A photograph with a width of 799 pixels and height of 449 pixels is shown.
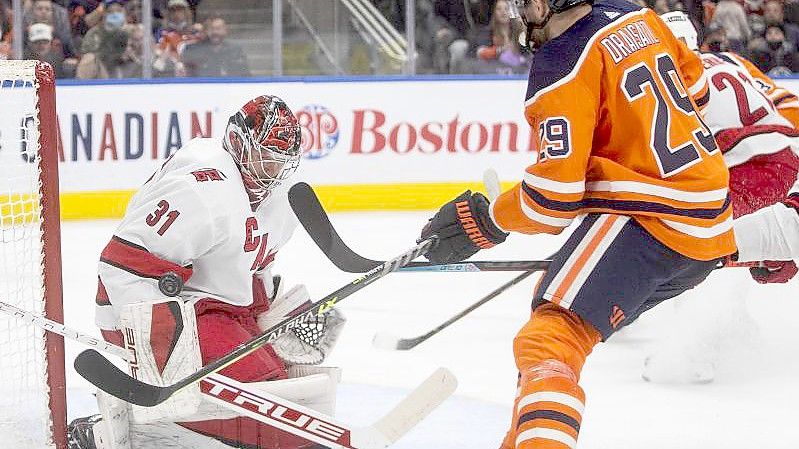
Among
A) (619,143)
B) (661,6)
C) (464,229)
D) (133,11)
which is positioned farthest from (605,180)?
(661,6)

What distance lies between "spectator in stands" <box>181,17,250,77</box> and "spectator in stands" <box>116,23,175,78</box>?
0.11 meters

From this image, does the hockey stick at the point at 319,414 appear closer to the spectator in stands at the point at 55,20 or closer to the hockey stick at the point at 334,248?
the hockey stick at the point at 334,248

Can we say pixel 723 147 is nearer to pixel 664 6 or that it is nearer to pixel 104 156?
pixel 104 156

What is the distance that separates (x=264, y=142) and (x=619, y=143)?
72 centimetres

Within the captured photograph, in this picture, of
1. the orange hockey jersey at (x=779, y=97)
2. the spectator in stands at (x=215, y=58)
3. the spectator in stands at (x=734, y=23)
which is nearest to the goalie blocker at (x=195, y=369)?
the orange hockey jersey at (x=779, y=97)

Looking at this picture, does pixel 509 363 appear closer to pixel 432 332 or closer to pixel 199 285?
pixel 432 332

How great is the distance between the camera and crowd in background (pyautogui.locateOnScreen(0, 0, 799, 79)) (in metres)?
6.10

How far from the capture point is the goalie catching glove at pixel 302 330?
2.78 meters

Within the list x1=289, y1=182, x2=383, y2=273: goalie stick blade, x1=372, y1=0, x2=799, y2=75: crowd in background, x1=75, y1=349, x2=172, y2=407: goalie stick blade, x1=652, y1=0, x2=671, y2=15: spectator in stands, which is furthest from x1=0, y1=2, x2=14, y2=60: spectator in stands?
x1=75, y1=349, x2=172, y2=407: goalie stick blade

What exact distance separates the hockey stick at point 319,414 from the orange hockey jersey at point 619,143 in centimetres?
38

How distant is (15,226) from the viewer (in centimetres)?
340

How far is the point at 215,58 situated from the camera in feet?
20.8

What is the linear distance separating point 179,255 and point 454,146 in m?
3.83

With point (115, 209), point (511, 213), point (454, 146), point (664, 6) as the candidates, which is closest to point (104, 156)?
point (115, 209)
